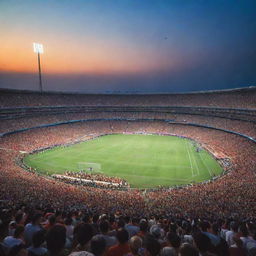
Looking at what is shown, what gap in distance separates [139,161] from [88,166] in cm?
959

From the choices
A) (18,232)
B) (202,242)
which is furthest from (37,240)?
(202,242)

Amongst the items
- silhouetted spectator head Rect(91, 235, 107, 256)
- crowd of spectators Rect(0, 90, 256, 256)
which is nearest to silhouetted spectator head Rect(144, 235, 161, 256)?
crowd of spectators Rect(0, 90, 256, 256)

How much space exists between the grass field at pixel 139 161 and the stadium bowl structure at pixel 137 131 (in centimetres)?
336

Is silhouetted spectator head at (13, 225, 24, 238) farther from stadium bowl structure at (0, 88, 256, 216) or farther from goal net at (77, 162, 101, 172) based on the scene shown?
goal net at (77, 162, 101, 172)

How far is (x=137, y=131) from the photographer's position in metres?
74.2

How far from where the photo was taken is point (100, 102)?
90.6m

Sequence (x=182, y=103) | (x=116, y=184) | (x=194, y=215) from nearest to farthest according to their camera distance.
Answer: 1. (x=194, y=215)
2. (x=116, y=184)
3. (x=182, y=103)

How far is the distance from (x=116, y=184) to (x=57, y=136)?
36.3m

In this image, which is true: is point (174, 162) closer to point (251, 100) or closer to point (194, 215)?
point (194, 215)

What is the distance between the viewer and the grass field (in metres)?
30.8

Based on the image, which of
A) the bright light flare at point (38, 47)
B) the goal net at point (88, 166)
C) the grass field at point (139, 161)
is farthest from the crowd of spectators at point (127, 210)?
the bright light flare at point (38, 47)

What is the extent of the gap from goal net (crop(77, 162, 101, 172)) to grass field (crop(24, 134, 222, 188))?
0.37 meters

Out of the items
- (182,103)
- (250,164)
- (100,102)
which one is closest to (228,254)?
(250,164)

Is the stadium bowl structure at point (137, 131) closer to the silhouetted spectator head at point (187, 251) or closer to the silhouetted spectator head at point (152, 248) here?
the silhouetted spectator head at point (152, 248)
